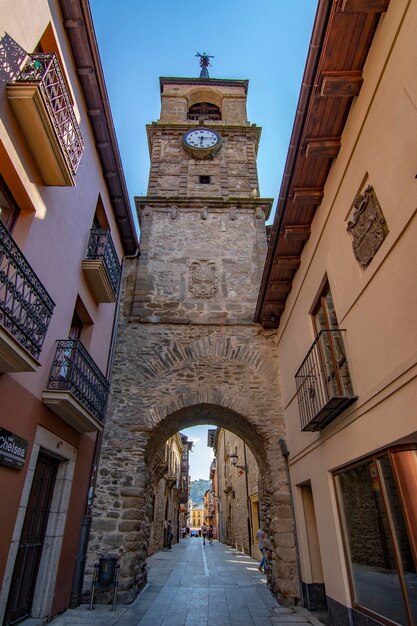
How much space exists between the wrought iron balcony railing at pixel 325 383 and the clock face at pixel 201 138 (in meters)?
10.2

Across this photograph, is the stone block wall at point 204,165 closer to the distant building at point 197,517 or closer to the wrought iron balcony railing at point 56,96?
the wrought iron balcony railing at point 56,96

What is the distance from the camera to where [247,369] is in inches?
338

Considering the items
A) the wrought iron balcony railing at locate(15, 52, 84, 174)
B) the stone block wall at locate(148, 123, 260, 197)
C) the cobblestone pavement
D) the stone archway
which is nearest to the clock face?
the stone block wall at locate(148, 123, 260, 197)

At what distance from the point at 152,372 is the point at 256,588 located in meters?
5.05

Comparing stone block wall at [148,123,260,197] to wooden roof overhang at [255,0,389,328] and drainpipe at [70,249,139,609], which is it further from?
drainpipe at [70,249,139,609]

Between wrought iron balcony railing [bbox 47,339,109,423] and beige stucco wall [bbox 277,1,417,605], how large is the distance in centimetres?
376

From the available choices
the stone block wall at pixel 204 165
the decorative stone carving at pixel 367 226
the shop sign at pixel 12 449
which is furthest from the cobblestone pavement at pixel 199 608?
the stone block wall at pixel 204 165

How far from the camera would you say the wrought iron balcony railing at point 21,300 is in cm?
359

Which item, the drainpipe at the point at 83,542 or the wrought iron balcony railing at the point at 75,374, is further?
the drainpipe at the point at 83,542

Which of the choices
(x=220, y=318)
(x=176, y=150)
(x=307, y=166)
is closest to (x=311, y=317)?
(x=307, y=166)

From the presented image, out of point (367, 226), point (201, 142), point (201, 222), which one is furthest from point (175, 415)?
point (201, 142)

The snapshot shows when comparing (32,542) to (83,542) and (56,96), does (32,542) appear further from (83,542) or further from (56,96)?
(56,96)

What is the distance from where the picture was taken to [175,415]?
325 inches

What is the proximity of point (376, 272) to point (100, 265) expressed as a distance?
15.2 feet
